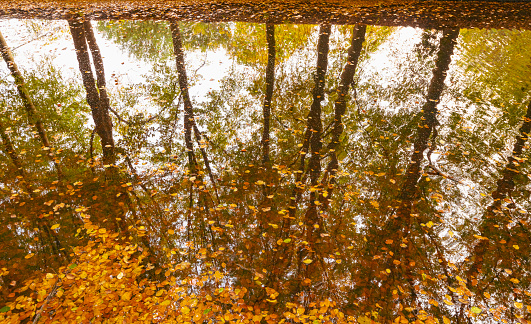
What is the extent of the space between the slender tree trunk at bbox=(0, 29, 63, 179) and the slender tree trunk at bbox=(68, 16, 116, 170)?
2.93 ft

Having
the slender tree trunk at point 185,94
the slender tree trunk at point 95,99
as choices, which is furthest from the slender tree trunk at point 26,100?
the slender tree trunk at point 185,94

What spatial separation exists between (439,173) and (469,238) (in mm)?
1401

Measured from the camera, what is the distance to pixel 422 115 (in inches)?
254

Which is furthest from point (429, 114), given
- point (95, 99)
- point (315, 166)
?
point (95, 99)

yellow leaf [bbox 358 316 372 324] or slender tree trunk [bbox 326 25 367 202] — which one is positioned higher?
slender tree trunk [bbox 326 25 367 202]

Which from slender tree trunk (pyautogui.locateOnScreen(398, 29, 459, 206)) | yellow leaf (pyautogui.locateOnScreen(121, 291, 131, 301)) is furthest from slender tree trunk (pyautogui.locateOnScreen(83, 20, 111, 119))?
slender tree trunk (pyautogui.locateOnScreen(398, 29, 459, 206))

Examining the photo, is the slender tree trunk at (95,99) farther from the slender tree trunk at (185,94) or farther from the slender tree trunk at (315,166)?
the slender tree trunk at (315,166)

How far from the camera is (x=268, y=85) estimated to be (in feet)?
26.3

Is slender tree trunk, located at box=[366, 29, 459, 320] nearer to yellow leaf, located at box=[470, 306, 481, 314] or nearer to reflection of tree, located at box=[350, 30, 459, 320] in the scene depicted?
reflection of tree, located at box=[350, 30, 459, 320]

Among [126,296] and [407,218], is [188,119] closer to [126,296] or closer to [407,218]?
[126,296]

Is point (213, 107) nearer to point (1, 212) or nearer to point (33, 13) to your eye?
point (1, 212)

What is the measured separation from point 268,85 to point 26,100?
627 centimetres

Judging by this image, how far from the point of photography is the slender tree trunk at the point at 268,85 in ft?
18.9

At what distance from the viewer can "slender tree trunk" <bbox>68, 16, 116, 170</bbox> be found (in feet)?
19.1
